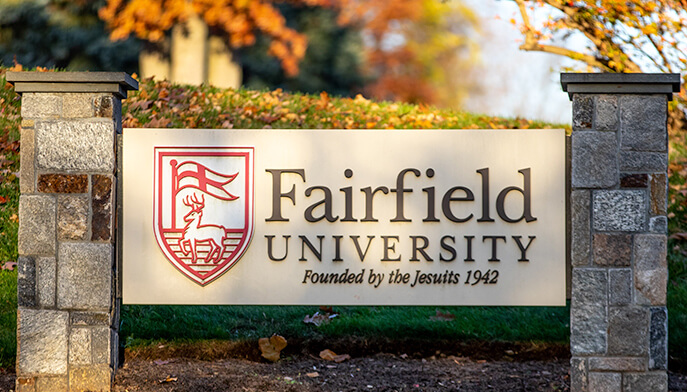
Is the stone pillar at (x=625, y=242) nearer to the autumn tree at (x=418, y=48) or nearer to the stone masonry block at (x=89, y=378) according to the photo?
the stone masonry block at (x=89, y=378)

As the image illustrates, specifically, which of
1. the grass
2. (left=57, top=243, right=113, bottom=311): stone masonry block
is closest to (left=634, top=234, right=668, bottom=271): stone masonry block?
the grass

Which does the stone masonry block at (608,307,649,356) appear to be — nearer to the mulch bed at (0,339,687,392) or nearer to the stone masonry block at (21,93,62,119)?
the mulch bed at (0,339,687,392)

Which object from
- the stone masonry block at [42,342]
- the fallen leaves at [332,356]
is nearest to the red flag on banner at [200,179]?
the stone masonry block at [42,342]

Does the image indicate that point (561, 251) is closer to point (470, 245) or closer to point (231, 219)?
point (470, 245)

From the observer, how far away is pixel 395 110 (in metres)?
9.37

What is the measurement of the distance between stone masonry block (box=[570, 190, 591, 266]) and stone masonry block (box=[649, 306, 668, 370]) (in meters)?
0.47

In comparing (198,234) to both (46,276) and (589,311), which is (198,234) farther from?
(589,311)

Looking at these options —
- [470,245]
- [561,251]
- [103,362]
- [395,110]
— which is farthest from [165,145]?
[395,110]

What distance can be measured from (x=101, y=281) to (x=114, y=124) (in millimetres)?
923

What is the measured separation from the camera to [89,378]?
4379 millimetres

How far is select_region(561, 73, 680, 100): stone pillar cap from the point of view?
414 centimetres

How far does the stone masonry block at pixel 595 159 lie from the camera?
420 centimetres

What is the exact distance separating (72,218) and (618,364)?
3.22 metres

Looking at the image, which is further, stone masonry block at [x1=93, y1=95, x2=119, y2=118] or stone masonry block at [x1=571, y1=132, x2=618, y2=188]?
stone masonry block at [x1=93, y1=95, x2=119, y2=118]
